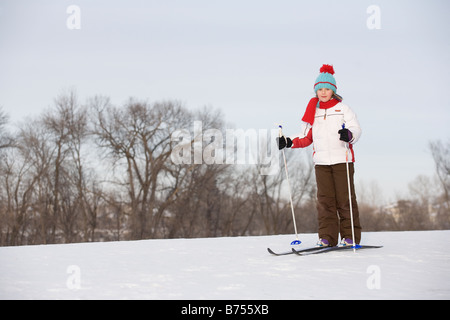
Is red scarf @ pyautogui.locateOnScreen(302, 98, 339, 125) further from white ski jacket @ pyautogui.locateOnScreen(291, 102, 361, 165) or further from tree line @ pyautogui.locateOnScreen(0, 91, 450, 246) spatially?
tree line @ pyautogui.locateOnScreen(0, 91, 450, 246)

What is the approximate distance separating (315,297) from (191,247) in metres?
2.62

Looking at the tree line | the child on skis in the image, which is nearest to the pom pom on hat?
the child on skis

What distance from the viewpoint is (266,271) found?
2996mm

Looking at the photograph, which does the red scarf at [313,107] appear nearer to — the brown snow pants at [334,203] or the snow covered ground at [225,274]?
the brown snow pants at [334,203]

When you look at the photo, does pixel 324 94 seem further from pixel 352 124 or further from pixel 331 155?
pixel 331 155

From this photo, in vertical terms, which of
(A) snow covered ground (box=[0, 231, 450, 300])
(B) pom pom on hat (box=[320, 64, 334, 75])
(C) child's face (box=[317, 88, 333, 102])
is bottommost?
(A) snow covered ground (box=[0, 231, 450, 300])

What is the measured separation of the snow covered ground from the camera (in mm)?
2293

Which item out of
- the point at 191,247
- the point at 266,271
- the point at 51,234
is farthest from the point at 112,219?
the point at 266,271

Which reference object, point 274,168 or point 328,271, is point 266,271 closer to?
point 328,271

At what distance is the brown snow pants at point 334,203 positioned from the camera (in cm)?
434

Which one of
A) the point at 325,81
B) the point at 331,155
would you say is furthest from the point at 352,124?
the point at 325,81

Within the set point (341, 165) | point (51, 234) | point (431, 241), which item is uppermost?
point (341, 165)

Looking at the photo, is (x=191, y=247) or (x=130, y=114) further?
(x=130, y=114)

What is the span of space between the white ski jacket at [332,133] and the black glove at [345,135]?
17cm
